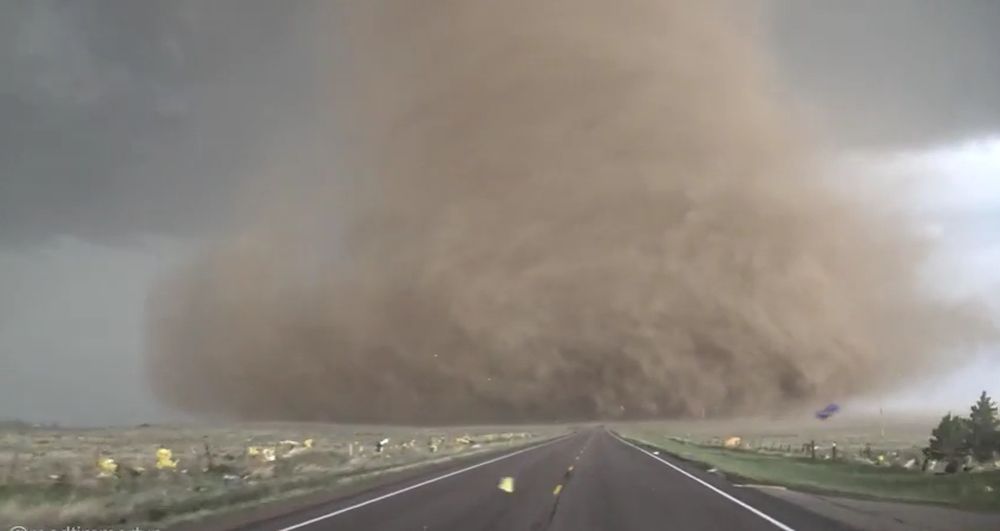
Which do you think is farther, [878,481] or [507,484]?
[878,481]

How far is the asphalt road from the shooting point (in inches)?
504

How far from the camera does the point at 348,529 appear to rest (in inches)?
481

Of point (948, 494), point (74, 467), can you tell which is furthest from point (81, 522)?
point (948, 494)

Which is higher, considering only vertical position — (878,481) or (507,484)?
(507,484)

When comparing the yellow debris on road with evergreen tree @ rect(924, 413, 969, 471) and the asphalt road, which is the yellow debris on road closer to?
the asphalt road

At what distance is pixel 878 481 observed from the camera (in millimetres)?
22000

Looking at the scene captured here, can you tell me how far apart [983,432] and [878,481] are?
811 centimetres

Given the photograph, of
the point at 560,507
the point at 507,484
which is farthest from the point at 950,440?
the point at 560,507

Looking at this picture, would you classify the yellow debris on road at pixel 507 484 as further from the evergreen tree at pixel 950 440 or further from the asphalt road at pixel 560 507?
the evergreen tree at pixel 950 440

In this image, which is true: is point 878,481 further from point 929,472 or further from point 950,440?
point 950,440

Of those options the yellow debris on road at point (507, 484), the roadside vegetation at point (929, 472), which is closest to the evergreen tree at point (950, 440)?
the roadside vegetation at point (929, 472)

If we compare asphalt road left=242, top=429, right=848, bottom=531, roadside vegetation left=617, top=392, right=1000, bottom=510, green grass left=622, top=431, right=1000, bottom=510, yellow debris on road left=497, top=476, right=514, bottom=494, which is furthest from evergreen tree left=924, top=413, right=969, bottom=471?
yellow debris on road left=497, top=476, right=514, bottom=494

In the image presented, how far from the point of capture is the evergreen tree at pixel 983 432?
90.3 feet

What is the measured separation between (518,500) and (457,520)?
3484mm
